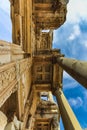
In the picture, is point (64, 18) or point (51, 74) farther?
point (64, 18)

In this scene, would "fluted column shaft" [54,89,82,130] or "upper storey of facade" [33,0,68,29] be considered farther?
"upper storey of facade" [33,0,68,29]

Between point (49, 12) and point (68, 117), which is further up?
point (49, 12)

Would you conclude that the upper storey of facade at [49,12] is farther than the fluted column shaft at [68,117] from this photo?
Yes

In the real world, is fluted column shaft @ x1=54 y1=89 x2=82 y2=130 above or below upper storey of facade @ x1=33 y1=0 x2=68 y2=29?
below

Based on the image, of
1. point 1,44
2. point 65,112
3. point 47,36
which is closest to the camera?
point 1,44

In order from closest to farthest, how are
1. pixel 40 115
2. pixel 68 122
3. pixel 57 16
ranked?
pixel 68 122
pixel 57 16
pixel 40 115

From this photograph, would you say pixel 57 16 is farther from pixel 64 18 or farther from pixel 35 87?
pixel 35 87

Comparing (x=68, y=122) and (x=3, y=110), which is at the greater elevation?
(x=3, y=110)

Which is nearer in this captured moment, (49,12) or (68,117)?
(68,117)

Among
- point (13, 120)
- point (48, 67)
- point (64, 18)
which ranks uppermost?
point (64, 18)

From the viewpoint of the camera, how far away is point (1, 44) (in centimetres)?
352

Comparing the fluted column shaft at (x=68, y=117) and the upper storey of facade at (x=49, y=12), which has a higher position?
the upper storey of facade at (x=49, y=12)

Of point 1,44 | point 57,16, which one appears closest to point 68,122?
point 1,44

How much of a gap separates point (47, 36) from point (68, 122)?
14426mm
